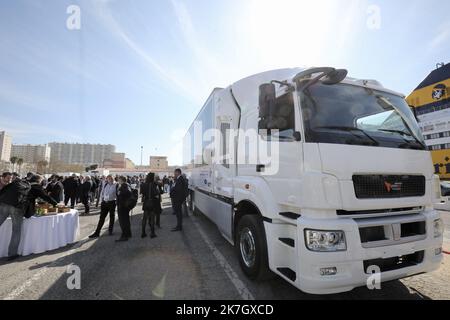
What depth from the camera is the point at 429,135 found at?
40344 millimetres

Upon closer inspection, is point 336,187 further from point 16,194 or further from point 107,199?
point 107,199

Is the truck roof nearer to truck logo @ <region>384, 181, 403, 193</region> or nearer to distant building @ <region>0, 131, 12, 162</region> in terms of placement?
truck logo @ <region>384, 181, 403, 193</region>

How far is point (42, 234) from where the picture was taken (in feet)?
19.0

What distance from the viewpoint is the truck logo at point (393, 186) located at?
300cm

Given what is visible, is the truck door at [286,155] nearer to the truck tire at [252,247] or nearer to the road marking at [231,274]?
the truck tire at [252,247]

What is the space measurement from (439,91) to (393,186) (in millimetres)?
47598

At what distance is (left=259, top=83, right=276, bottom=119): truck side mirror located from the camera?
10.6 feet

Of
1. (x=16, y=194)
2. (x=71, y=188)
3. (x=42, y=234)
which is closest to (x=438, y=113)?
(x=71, y=188)

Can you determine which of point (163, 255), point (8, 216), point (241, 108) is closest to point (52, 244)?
point (8, 216)

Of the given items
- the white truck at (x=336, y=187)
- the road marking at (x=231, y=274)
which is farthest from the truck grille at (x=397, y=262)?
the road marking at (x=231, y=274)

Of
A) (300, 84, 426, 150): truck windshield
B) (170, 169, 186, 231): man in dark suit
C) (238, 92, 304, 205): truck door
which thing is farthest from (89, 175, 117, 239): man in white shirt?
(300, 84, 426, 150): truck windshield

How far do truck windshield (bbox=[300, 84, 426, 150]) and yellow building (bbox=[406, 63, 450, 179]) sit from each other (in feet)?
136
